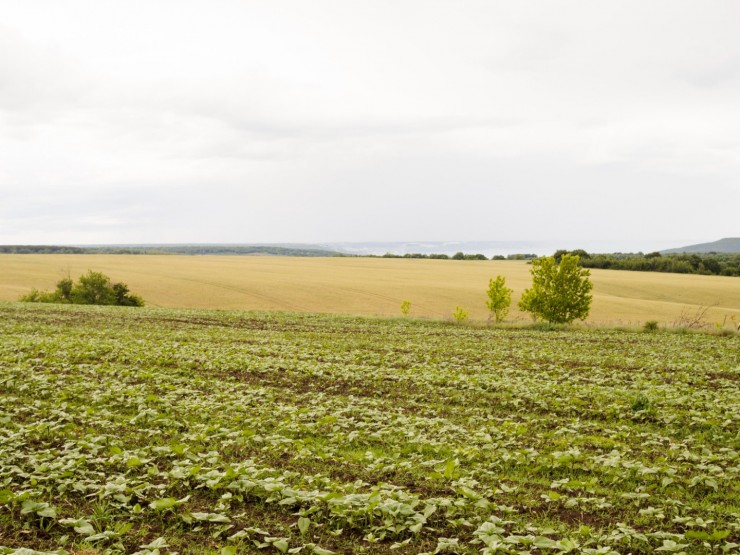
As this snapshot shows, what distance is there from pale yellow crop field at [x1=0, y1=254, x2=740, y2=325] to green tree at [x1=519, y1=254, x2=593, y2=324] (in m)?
11.8

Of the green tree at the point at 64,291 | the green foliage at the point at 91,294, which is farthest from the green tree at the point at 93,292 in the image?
the green tree at the point at 64,291

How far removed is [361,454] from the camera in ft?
32.7

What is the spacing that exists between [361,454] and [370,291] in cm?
7609

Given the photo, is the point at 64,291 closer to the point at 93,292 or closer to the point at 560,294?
the point at 93,292

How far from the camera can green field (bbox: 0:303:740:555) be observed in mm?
6812

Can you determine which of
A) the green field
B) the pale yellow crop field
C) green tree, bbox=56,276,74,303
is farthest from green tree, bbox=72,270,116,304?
the green field

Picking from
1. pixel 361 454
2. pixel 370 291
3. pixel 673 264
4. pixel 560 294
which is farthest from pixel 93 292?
pixel 673 264

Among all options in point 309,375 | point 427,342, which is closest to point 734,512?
point 309,375

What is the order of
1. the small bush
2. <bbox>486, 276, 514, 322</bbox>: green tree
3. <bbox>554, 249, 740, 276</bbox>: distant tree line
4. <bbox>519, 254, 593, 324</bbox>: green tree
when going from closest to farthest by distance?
the small bush → <bbox>519, 254, 593, 324</bbox>: green tree → <bbox>486, 276, 514, 322</bbox>: green tree → <bbox>554, 249, 740, 276</bbox>: distant tree line

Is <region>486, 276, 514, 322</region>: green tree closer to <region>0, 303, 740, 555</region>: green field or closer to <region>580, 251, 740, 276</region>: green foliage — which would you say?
<region>0, 303, 740, 555</region>: green field

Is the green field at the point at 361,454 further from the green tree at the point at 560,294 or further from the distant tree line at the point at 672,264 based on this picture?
the distant tree line at the point at 672,264

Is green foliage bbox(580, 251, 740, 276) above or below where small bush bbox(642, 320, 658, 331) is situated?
above

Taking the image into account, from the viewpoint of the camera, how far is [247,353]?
22.3 m

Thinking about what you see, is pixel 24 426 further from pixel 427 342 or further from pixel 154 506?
pixel 427 342
